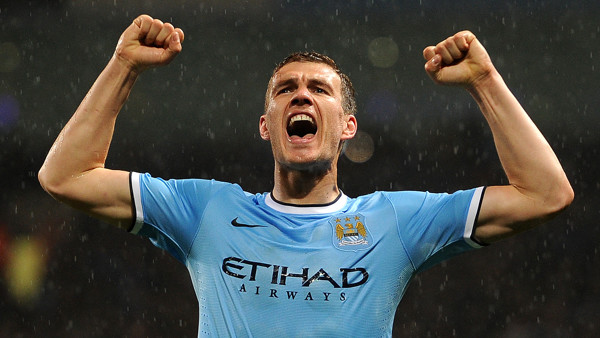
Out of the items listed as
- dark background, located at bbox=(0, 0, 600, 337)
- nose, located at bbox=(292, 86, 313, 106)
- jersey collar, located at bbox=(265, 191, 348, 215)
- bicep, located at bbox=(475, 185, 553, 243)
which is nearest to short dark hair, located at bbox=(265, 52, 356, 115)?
nose, located at bbox=(292, 86, 313, 106)

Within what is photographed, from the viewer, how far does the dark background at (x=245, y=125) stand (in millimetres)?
7875

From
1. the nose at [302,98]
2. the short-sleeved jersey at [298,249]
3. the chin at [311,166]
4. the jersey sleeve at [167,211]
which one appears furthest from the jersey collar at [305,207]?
the nose at [302,98]

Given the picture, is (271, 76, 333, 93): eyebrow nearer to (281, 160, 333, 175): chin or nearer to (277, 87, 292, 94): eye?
(277, 87, 292, 94): eye

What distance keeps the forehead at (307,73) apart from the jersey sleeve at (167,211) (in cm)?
64

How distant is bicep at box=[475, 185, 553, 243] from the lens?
9.03 ft

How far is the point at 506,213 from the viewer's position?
2799 mm

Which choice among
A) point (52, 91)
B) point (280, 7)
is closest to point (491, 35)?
point (280, 7)

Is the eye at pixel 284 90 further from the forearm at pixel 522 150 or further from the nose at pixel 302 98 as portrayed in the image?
the forearm at pixel 522 150

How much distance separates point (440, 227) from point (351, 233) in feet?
1.09

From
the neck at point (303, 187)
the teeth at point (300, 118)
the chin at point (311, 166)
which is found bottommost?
the neck at point (303, 187)

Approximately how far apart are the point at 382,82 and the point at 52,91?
3.53m

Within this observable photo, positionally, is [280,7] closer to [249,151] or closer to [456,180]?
[249,151]

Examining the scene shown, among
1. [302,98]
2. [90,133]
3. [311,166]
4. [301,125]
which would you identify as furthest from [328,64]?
[90,133]

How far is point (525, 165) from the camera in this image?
2.76 metres
